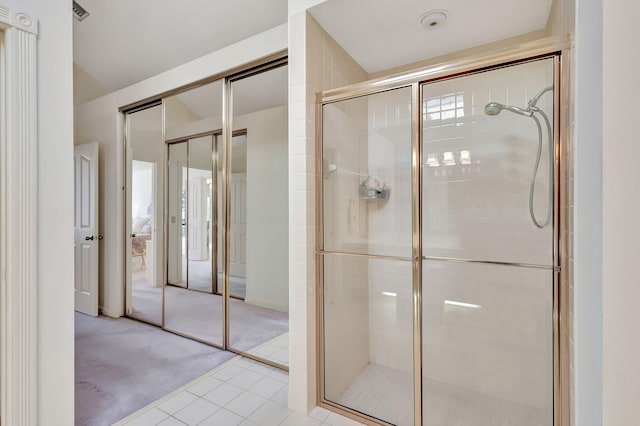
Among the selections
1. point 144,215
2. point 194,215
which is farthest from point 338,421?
point 144,215

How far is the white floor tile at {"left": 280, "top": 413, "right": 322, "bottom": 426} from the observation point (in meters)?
1.72

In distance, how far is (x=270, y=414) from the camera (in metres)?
1.80

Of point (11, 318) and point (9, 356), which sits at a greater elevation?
point (11, 318)

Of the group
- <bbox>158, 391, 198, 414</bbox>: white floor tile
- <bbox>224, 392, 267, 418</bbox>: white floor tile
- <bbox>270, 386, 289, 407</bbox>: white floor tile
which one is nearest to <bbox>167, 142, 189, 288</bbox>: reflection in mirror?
<bbox>158, 391, 198, 414</bbox>: white floor tile

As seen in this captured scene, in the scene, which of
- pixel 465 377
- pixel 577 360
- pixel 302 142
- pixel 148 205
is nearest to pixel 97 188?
pixel 148 205

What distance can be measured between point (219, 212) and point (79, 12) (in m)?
2.54

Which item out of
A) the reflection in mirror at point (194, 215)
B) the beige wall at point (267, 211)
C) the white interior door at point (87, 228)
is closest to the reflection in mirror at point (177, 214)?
the reflection in mirror at point (194, 215)

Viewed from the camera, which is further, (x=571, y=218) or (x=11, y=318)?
(x=11, y=318)

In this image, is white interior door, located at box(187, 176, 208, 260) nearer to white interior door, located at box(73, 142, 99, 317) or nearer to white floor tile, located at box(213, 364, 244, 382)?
white floor tile, located at box(213, 364, 244, 382)

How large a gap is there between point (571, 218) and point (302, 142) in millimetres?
1347

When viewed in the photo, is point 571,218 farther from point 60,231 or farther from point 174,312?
point 174,312

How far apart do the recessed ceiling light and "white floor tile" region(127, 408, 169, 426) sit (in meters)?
2.85

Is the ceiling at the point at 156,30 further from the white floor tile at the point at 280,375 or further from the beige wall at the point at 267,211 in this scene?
the white floor tile at the point at 280,375

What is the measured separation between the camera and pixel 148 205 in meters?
3.22
